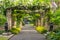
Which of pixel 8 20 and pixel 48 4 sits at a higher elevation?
pixel 48 4

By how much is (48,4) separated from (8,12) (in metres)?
6.22

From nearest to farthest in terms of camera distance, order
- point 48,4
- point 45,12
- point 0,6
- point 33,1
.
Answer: point 0,6 < point 33,1 < point 48,4 < point 45,12

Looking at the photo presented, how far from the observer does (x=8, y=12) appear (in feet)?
115

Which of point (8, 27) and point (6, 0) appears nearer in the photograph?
point (6, 0)

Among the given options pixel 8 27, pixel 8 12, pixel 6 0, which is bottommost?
pixel 8 27

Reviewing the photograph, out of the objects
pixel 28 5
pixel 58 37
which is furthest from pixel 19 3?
pixel 58 37

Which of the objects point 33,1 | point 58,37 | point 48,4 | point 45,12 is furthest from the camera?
point 45,12

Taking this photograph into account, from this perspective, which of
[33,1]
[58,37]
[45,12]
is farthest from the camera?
[45,12]

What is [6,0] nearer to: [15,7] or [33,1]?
[33,1]

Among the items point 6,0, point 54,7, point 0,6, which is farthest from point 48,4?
point 6,0

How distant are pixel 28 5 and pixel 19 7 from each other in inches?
65.5

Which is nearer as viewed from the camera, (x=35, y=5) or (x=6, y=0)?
(x=6, y=0)

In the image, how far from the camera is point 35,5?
33500 millimetres

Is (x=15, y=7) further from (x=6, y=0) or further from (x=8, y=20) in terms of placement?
(x=6, y=0)
